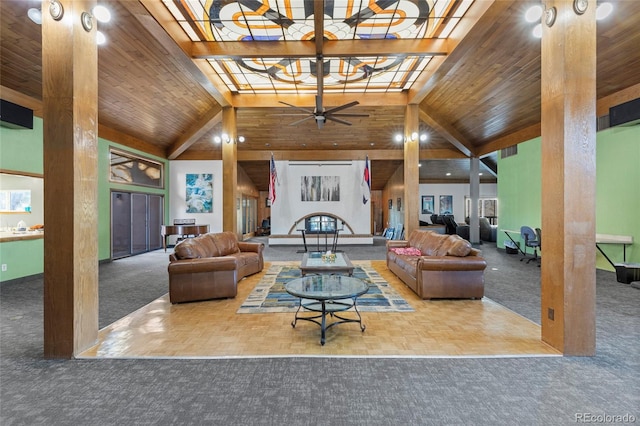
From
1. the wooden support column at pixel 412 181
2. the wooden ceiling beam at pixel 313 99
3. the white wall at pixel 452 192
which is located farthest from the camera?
the white wall at pixel 452 192

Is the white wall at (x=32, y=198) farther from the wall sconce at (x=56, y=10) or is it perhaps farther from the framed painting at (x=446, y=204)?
the framed painting at (x=446, y=204)

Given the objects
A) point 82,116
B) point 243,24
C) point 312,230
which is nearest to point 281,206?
point 312,230

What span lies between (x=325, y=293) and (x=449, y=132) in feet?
27.8

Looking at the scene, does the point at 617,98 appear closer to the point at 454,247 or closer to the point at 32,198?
the point at 454,247

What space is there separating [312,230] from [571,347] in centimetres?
913

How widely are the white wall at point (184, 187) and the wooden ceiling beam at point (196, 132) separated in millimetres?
492

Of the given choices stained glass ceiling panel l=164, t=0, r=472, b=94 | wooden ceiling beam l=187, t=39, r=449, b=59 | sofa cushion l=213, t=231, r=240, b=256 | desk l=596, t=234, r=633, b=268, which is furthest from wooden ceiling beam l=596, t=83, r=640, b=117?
sofa cushion l=213, t=231, r=240, b=256

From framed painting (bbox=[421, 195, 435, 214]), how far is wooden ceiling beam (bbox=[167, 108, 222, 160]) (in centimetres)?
1076

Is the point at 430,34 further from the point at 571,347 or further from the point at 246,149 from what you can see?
the point at 246,149

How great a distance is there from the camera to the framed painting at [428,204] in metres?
15.0

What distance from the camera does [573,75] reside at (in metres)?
2.64

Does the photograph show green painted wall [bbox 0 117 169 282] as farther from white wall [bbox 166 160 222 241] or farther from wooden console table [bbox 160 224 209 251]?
white wall [bbox 166 160 222 241]

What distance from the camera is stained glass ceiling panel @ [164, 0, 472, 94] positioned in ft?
14.8

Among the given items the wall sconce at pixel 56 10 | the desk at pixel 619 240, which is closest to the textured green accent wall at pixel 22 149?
the wall sconce at pixel 56 10
